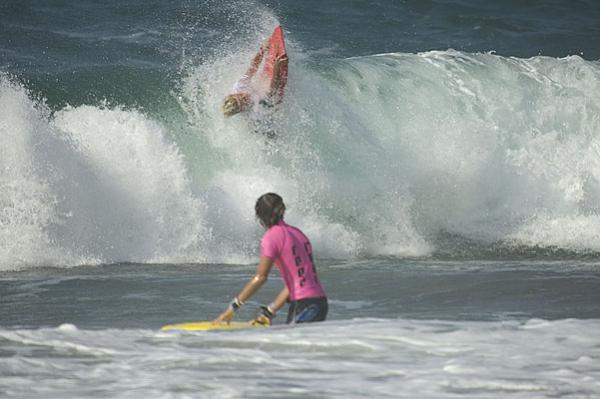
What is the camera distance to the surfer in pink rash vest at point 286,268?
330 inches

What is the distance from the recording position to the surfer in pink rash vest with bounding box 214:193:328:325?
8.39 m

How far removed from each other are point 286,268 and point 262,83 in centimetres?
919

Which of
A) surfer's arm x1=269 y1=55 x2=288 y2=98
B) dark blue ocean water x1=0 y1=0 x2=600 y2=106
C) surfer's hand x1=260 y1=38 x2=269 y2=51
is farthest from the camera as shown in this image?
dark blue ocean water x1=0 y1=0 x2=600 y2=106

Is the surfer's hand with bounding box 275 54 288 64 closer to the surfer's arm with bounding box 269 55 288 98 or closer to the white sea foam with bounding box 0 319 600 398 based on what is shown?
the surfer's arm with bounding box 269 55 288 98

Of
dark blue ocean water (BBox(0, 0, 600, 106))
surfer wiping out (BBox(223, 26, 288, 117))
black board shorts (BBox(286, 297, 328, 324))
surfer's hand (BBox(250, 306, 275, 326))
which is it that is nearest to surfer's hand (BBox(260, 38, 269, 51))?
surfer wiping out (BBox(223, 26, 288, 117))

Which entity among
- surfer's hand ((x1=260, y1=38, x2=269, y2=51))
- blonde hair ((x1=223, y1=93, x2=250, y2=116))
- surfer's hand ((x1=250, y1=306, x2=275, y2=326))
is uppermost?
surfer's hand ((x1=260, y1=38, x2=269, y2=51))

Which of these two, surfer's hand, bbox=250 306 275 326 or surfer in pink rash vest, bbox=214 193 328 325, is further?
surfer's hand, bbox=250 306 275 326

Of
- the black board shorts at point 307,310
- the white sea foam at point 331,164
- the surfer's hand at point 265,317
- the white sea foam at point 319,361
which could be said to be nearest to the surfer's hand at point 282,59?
the white sea foam at point 331,164

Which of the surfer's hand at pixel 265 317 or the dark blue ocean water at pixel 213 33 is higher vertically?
the dark blue ocean water at pixel 213 33

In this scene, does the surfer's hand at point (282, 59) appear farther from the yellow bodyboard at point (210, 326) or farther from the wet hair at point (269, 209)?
the wet hair at point (269, 209)

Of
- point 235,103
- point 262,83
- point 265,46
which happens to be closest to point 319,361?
point 235,103

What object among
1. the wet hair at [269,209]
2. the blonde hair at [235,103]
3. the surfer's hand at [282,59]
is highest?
the surfer's hand at [282,59]

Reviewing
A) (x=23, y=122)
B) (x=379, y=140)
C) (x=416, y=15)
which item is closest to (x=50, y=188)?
(x=23, y=122)

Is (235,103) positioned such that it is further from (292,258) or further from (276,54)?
(292,258)
